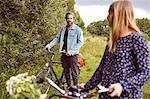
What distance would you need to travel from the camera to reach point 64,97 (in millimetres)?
4609

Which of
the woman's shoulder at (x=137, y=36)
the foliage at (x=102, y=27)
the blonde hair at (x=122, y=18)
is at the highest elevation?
the blonde hair at (x=122, y=18)

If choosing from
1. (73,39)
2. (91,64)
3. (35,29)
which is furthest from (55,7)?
(91,64)

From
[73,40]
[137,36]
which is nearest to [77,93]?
[137,36]

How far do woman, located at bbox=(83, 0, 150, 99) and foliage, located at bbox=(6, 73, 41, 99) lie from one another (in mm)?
629

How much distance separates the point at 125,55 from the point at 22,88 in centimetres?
92

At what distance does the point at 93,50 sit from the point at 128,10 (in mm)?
25904

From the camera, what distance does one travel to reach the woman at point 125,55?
15.1 ft

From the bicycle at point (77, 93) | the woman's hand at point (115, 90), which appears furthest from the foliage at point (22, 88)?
the woman's hand at point (115, 90)

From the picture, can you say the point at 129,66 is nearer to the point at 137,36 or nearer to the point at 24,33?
the point at 137,36

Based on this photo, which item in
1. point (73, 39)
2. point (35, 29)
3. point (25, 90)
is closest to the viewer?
point (25, 90)

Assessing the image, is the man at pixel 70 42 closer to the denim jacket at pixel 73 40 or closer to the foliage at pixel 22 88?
the denim jacket at pixel 73 40

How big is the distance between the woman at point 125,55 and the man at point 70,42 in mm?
7968

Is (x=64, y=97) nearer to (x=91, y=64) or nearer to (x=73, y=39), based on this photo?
(x=73, y=39)

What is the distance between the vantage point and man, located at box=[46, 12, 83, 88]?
13.0m
